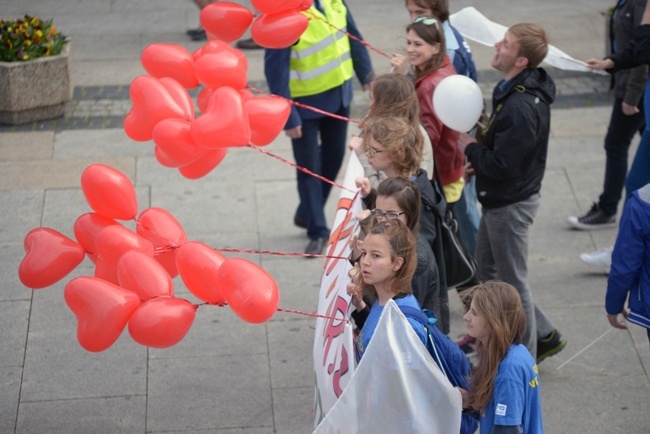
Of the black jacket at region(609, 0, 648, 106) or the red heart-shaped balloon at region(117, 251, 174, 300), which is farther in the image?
the black jacket at region(609, 0, 648, 106)

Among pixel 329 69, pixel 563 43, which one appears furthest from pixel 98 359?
pixel 563 43

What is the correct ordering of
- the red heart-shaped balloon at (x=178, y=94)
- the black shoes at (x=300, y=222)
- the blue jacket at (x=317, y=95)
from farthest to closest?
the black shoes at (x=300, y=222), the blue jacket at (x=317, y=95), the red heart-shaped balloon at (x=178, y=94)

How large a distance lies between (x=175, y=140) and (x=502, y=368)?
5.58 feet

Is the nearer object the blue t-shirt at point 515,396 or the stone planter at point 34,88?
the blue t-shirt at point 515,396

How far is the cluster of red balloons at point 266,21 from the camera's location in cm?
530

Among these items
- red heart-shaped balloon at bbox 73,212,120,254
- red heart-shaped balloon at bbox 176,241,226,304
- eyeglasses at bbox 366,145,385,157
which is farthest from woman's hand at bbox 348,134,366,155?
red heart-shaped balloon at bbox 73,212,120,254

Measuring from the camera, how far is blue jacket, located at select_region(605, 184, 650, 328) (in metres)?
4.48

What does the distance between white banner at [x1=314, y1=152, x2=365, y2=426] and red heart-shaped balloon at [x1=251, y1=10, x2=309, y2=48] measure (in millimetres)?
905

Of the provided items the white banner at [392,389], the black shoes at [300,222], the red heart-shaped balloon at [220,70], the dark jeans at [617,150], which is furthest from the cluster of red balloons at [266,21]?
the dark jeans at [617,150]

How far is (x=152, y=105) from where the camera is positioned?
445cm

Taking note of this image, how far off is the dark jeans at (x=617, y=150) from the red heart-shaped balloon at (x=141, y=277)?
3.92 m

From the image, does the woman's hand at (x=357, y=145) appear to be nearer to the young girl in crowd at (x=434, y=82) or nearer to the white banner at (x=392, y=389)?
the young girl in crowd at (x=434, y=82)

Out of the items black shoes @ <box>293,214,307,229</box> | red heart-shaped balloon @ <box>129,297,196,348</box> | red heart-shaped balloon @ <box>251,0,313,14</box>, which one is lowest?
black shoes @ <box>293,214,307,229</box>

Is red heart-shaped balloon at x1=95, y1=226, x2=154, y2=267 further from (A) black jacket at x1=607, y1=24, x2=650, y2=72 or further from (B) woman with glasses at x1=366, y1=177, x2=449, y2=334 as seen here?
(A) black jacket at x1=607, y1=24, x2=650, y2=72
